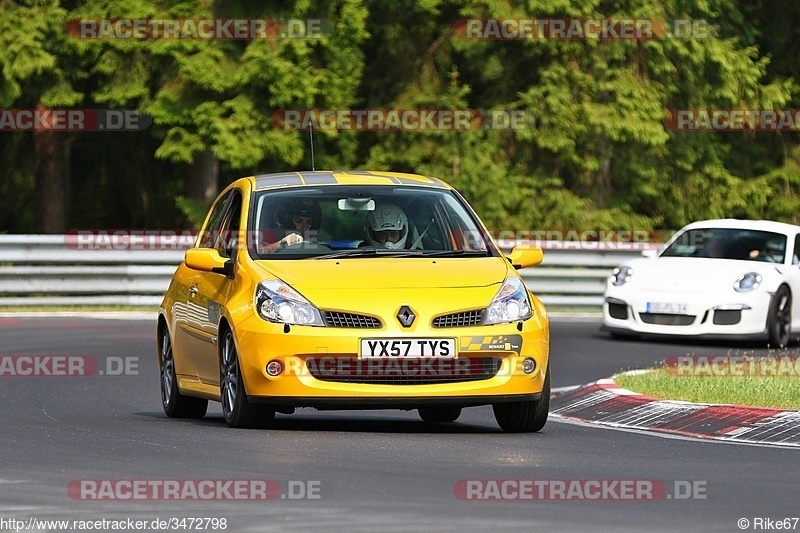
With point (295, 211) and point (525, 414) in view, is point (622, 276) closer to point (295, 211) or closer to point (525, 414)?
point (295, 211)

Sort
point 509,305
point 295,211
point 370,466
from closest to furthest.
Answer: point 370,466
point 509,305
point 295,211

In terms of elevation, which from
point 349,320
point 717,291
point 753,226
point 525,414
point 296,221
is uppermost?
point 296,221

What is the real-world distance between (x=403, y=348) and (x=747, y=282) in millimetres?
10575

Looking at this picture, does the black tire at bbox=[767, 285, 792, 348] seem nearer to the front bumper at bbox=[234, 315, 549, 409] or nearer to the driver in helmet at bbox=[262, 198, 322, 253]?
the driver in helmet at bbox=[262, 198, 322, 253]

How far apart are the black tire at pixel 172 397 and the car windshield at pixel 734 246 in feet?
32.1

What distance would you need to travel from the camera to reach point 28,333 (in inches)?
828

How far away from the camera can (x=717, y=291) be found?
20.7 metres

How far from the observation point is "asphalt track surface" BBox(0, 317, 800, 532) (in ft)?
25.8

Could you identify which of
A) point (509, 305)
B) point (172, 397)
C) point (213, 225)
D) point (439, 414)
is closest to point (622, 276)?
point (439, 414)

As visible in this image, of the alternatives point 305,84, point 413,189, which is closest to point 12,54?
point 305,84

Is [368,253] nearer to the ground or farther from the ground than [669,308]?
farther from the ground

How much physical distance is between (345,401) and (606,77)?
24.0 metres

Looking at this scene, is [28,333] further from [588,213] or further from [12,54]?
[588,213]

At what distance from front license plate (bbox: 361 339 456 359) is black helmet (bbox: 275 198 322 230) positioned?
53.2 inches
